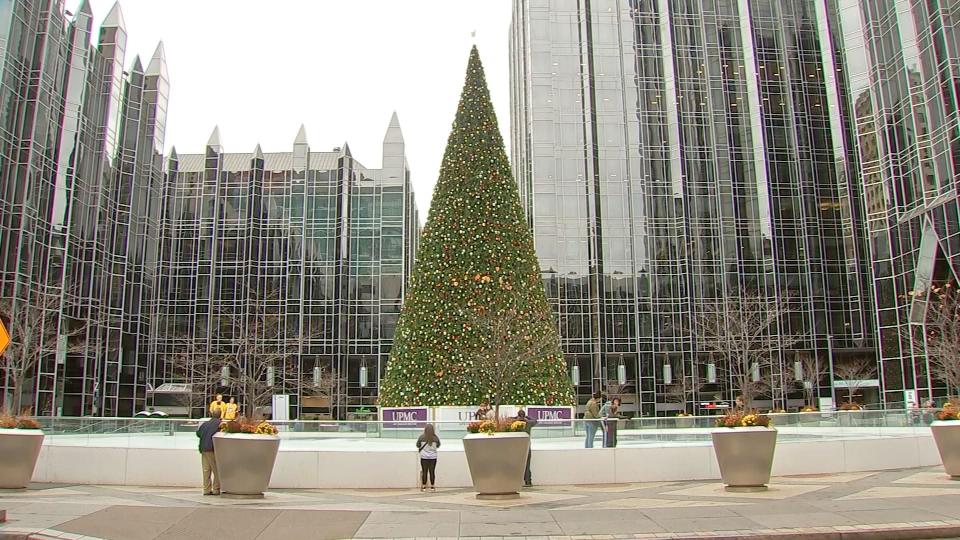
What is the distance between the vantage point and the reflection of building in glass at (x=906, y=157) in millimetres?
38438

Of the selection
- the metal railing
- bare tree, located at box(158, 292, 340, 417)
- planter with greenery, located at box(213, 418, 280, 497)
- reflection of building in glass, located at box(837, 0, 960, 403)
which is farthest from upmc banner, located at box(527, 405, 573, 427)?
bare tree, located at box(158, 292, 340, 417)

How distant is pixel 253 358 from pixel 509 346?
42.9 m

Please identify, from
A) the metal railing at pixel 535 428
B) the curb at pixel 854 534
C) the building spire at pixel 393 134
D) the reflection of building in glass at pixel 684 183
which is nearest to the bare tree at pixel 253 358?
the building spire at pixel 393 134

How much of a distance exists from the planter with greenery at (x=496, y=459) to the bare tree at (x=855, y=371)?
51602mm

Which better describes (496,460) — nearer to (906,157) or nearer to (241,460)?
(241,460)

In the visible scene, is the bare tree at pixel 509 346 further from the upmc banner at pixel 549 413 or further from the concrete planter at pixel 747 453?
the concrete planter at pixel 747 453

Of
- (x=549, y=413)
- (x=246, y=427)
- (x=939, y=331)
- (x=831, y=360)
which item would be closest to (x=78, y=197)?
(x=549, y=413)

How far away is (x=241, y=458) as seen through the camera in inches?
581

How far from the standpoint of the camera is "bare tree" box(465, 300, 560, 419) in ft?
80.7

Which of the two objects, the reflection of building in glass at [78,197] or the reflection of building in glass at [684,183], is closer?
the reflection of building in glass at [78,197]

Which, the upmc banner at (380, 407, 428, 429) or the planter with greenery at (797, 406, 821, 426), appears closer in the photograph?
the planter with greenery at (797, 406, 821, 426)

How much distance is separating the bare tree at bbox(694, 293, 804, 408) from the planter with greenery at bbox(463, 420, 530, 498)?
150 feet

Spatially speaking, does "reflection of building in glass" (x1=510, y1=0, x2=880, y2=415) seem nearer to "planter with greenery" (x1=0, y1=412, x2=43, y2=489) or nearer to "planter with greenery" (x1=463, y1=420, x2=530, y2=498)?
"planter with greenery" (x1=463, y1=420, x2=530, y2=498)

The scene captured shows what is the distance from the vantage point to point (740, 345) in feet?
194
